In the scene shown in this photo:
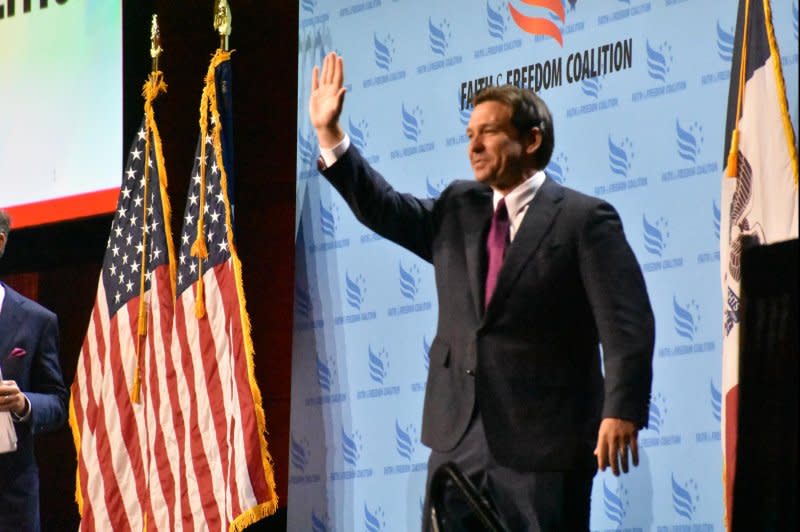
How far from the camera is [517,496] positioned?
299 centimetres

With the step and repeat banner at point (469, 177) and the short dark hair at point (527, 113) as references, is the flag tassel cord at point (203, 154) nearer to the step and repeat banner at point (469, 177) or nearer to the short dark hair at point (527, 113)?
the step and repeat banner at point (469, 177)

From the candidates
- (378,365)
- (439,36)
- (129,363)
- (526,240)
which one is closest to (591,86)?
(439,36)

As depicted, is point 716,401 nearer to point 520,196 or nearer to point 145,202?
point 520,196

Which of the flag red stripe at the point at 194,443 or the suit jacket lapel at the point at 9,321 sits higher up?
the suit jacket lapel at the point at 9,321

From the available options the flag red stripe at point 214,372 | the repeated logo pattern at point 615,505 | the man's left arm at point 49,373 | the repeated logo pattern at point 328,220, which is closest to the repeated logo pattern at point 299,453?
the flag red stripe at point 214,372

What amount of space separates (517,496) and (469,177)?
1.62m

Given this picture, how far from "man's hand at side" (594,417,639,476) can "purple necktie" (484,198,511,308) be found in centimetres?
46

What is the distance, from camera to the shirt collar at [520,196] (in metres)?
3.19

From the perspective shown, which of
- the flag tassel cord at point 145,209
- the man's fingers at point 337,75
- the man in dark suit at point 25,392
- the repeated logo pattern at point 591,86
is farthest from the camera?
the flag tassel cord at point 145,209

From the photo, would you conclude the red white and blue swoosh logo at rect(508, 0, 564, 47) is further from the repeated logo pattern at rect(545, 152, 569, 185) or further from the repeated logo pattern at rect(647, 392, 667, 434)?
the repeated logo pattern at rect(647, 392, 667, 434)

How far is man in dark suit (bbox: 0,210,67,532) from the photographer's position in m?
4.72

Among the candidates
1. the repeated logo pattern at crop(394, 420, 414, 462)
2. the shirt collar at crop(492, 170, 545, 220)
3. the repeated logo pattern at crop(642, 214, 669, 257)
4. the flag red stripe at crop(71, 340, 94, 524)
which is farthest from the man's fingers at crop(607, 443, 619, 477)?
the flag red stripe at crop(71, 340, 94, 524)

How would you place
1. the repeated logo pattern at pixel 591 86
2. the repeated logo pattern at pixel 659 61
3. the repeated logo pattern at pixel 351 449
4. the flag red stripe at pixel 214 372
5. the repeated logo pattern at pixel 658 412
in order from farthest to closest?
the flag red stripe at pixel 214 372, the repeated logo pattern at pixel 351 449, the repeated logo pattern at pixel 591 86, the repeated logo pattern at pixel 659 61, the repeated logo pattern at pixel 658 412

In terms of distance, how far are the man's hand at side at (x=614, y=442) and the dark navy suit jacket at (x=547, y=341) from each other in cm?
3
